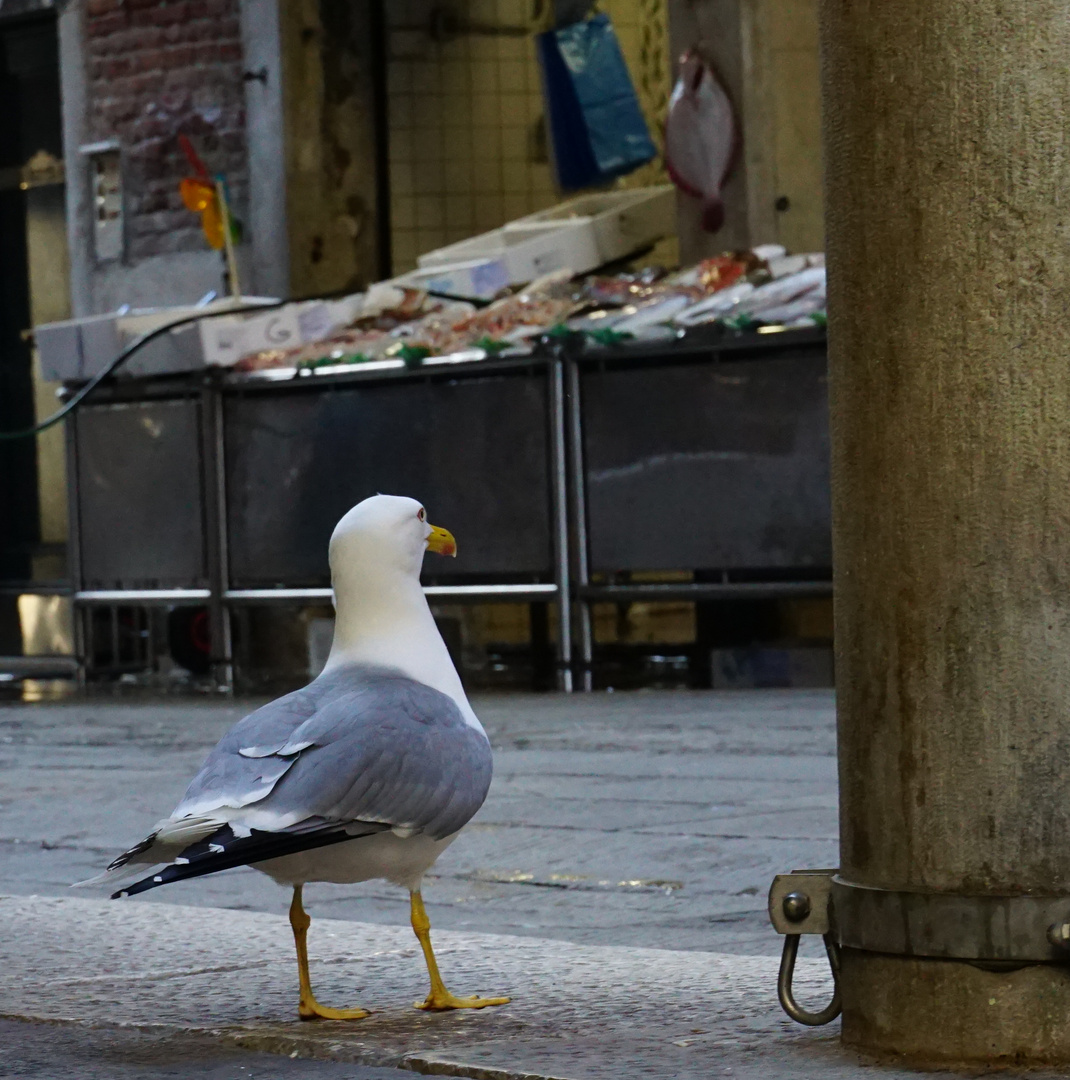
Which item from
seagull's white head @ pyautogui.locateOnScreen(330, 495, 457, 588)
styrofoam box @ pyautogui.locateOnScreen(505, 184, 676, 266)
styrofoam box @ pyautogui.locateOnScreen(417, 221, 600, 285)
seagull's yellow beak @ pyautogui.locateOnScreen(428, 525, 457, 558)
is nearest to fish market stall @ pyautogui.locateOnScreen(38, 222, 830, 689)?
styrofoam box @ pyautogui.locateOnScreen(417, 221, 600, 285)

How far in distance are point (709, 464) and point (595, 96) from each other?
4346mm

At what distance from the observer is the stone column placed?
277 centimetres

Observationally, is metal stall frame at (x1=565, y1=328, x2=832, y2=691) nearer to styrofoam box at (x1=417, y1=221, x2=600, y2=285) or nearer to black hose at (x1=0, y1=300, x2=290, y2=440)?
styrofoam box at (x1=417, y1=221, x2=600, y2=285)

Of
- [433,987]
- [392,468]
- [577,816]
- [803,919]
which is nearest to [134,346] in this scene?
[392,468]

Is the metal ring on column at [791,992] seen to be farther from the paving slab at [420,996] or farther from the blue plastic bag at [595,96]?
the blue plastic bag at [595,96]

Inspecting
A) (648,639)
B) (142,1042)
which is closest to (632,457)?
(648,639)

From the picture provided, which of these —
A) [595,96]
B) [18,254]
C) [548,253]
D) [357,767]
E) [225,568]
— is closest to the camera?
[357,767]

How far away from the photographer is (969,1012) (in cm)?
283

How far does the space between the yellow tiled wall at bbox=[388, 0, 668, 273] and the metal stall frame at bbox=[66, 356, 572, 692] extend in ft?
10.8

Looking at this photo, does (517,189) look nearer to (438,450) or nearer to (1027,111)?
(438,450)

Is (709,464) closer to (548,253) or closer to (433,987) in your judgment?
(548,253)

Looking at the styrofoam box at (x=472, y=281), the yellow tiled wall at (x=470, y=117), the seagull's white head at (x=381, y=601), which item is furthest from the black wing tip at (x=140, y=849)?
the yellow tiled wall at (x=470, y=117)

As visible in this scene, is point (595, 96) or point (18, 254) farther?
point (18, 254)

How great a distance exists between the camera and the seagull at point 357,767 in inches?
118
